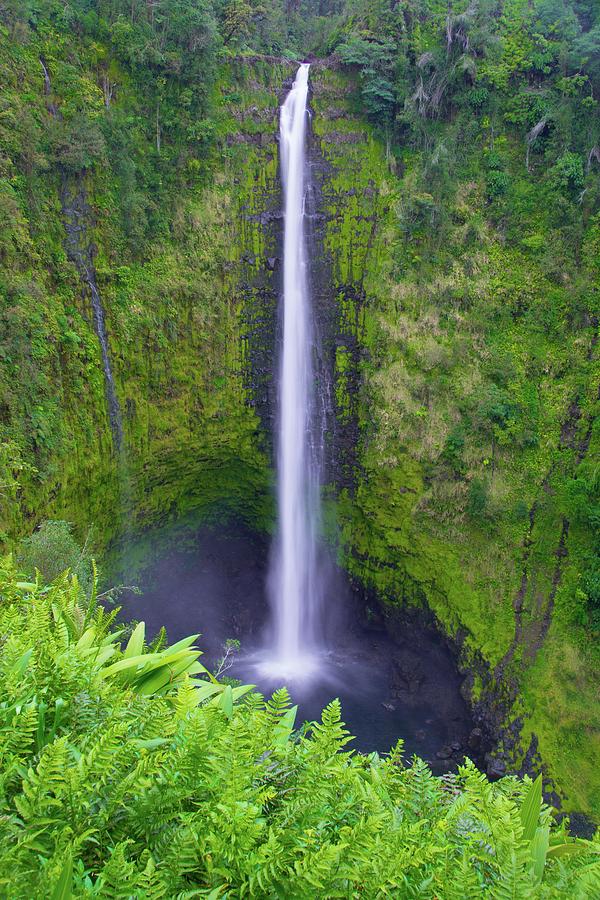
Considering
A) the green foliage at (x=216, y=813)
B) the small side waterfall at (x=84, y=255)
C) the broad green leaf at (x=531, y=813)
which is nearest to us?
the green foliage at (x=216, y=813)

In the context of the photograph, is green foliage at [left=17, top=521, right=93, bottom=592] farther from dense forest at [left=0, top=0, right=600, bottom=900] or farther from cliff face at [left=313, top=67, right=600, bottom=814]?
cliff face at [left=313, top=67, right=600, bottom=814]

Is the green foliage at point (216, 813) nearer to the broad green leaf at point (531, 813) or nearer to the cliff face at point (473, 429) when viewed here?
the broad green leaf at point (531, 813)

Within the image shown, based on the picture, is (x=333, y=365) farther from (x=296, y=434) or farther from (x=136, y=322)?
(x=136, y=322)

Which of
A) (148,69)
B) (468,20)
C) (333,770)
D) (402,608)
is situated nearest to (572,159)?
(468,20)

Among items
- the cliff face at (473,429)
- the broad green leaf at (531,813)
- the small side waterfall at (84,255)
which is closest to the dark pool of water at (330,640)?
the cliff face at (473,429)

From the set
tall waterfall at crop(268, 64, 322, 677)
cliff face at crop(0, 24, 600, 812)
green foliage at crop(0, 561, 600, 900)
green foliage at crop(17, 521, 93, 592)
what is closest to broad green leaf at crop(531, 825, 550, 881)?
green foliage at crop(0, 561, 600, 900)

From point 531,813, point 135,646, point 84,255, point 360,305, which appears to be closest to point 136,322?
point 84,255

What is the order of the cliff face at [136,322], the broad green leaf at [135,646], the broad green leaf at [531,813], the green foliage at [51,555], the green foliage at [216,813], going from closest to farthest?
the green foliage at [216,813] < the broad green leaf at [531,813] < the broad green leaf at [135,646] < the green foliage at [51,555] < the cliff face at [136,322]
